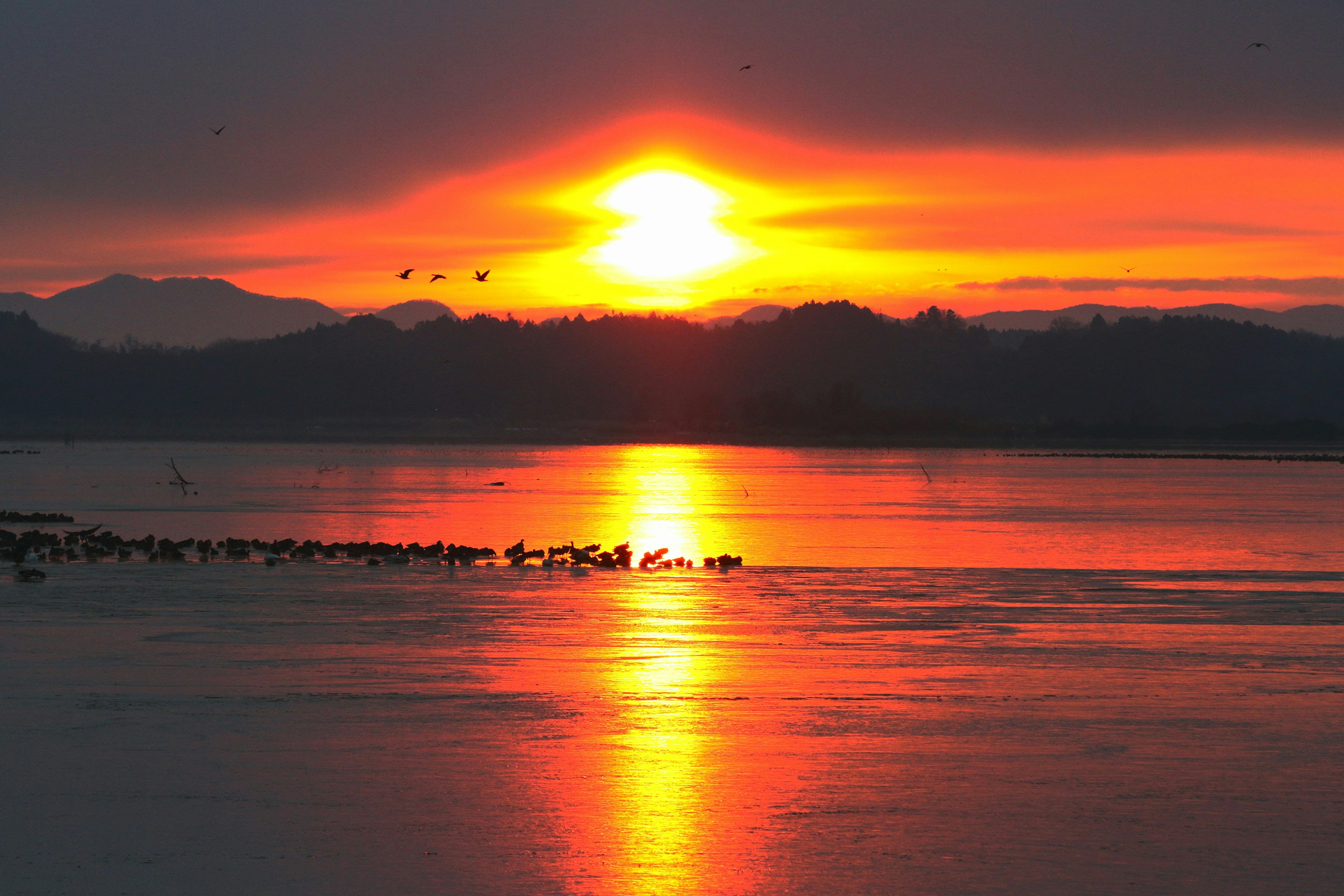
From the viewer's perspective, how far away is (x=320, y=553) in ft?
113

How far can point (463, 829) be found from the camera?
10734 mm

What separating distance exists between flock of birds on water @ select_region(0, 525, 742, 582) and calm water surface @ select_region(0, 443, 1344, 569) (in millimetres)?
2787

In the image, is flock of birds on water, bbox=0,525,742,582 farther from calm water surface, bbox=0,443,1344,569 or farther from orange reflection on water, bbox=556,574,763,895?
orange reflection on water, bbox=556,574,763,895

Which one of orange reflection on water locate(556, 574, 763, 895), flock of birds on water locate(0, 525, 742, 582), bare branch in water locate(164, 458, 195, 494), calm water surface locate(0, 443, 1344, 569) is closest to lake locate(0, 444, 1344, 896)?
orange reflection on water locate(556, 574, 763, 895)

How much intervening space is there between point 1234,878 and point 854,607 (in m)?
14.7

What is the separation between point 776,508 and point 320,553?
26.4 meters

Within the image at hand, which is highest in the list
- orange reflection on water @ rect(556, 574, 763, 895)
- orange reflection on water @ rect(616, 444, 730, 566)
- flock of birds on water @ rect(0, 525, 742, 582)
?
orange reflection on water @ rect(616, 444, 730, 566)

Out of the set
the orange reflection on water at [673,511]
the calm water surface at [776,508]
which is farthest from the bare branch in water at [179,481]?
the orange reflection on water at [673,511]

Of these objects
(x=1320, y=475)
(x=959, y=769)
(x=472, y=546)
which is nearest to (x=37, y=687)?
(x=959, y=769)

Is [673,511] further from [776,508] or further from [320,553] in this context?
[320,553]

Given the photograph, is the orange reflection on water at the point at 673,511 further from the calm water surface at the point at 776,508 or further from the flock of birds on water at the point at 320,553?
the flock of birds on water at the point at 320,553

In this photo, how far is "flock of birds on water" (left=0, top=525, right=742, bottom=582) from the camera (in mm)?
32156

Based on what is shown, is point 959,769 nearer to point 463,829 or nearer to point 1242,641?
point 463,829

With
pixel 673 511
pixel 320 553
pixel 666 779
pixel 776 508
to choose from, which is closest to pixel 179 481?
pixel 673 511
